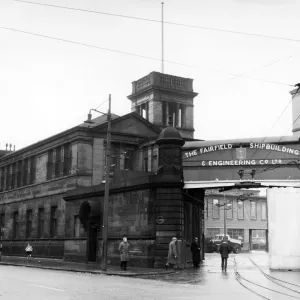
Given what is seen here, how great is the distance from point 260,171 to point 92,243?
11234mm

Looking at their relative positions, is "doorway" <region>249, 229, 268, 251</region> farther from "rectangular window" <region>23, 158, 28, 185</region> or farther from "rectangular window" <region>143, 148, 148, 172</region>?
"rectangular window" <region>23, 158, 28, 185</region>

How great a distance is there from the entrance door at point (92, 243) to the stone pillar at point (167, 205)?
6880 mm

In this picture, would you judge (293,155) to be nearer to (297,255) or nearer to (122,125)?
(297,255)

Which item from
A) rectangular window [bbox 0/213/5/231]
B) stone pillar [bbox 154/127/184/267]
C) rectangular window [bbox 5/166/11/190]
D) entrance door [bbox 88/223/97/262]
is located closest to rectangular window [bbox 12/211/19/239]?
rectangular window [bbox 0/213/5/231]

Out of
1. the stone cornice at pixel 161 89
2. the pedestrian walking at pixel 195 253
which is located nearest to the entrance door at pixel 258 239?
the stone cornice at pixel 161 89

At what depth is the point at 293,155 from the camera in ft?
99.6

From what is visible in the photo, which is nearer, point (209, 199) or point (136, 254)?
point (136, 254)

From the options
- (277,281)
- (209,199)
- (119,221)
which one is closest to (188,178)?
(119,221)

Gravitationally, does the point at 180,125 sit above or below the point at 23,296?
above

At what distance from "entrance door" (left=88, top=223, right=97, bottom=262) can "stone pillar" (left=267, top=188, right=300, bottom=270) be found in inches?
471

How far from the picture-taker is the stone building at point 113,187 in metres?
29.2

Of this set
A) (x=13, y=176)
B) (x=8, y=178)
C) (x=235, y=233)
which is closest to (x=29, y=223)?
(x=13, y=176)

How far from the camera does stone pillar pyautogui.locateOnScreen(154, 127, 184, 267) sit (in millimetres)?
28422

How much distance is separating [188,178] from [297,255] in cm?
803
